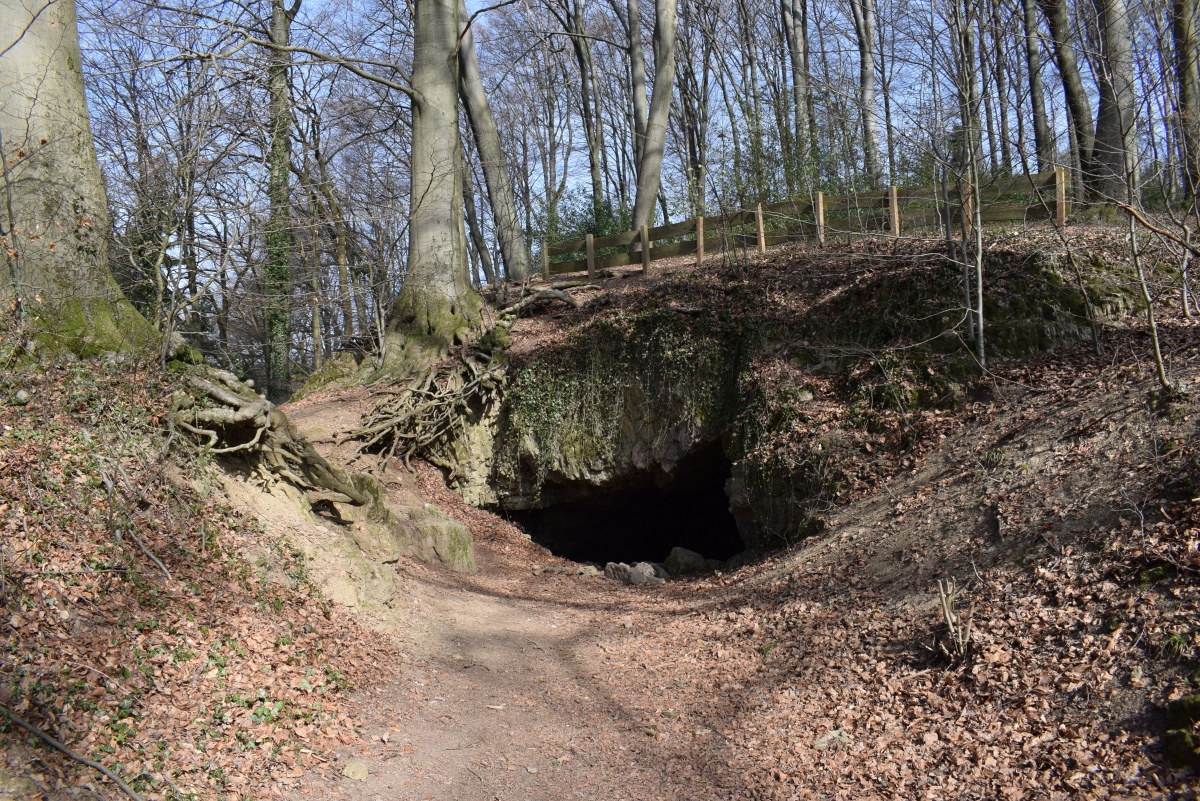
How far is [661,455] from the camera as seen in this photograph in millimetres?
12055

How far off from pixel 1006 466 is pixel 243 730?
671 cm

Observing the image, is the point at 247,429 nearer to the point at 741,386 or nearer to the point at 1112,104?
the point at 741,386

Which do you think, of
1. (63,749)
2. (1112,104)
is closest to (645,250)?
(1112,104)

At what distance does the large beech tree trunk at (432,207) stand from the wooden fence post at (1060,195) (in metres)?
9.18

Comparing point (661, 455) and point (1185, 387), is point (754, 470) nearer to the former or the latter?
point (661, 455)

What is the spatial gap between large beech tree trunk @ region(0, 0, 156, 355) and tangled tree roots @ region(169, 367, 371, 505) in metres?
0.68

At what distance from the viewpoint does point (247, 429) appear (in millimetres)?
7387

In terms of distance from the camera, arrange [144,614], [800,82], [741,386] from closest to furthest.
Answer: [144,614] < [741,386] < [800,82]

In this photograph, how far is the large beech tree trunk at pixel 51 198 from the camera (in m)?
6.39

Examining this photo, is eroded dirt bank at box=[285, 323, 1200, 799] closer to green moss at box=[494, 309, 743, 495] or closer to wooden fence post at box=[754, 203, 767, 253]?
green moss at box=[494, 309, 743, 495]

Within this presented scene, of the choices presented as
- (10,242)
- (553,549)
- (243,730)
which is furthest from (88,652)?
(553,549)

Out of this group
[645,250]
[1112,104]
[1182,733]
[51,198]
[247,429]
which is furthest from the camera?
[645,250]

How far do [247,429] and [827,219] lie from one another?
10493 millimetres

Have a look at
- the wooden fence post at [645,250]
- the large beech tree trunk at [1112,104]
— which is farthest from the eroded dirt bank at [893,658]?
the wooden fence post at [645,250]
